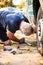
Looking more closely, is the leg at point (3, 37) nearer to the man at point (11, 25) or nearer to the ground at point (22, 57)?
the man at point (11, 25)

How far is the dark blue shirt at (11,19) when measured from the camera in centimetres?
538

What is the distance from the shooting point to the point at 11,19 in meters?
5.51

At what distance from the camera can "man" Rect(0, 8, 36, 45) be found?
5083mm

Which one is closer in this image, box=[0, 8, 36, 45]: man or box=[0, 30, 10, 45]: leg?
box=[0, 8, 36, 45]: man

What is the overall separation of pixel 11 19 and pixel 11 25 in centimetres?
21

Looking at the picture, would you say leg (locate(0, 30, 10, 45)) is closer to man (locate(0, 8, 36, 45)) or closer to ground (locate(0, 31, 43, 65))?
man (locate(0, 8, 36, 45))

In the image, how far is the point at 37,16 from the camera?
15.1ft

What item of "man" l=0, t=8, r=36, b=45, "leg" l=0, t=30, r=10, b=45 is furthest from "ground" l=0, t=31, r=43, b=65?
"leg" l=0, t=30, r=10, b=45

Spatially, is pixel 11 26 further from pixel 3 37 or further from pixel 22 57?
pixel 22 57

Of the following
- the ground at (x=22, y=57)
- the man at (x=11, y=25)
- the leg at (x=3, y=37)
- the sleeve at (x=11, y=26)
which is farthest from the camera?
the leg at (x=3, y=37)

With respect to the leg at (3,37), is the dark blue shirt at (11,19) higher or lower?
higher

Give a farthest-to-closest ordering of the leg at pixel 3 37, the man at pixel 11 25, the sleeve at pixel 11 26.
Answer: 1. the leg at pixel 3 37
2. the sleeve at pixel 11 26
3. the man at pixel 11 25

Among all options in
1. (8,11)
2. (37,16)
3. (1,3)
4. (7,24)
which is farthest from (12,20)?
(1,3)

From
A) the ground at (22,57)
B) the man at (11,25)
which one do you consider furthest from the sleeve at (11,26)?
the ground at (22,57)
